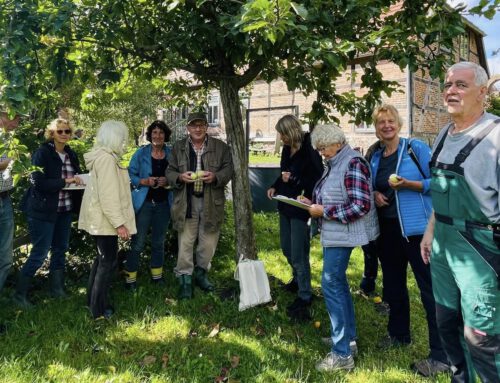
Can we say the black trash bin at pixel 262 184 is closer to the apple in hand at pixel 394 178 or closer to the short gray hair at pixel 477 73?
the apple in hand at pixel 394 178

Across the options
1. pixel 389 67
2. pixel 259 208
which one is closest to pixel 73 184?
pixel 259 208

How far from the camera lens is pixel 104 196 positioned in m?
3.42

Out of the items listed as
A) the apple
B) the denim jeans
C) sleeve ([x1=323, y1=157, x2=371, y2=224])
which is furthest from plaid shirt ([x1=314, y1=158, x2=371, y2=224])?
the denim jeans

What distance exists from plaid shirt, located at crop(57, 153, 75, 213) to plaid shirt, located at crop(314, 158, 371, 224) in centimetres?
263

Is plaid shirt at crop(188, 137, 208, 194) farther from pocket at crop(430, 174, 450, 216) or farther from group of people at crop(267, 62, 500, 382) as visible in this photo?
pocket at crop(430, 174, 450, 216)

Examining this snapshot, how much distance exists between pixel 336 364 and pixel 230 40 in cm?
266

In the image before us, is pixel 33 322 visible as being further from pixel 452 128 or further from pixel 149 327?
pixel 452 128

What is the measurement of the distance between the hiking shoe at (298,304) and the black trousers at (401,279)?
0.79m

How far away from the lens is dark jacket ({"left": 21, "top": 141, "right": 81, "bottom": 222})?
12.3ft

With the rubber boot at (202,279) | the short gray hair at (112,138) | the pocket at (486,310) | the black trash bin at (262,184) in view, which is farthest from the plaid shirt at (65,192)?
the black trash bin at (262,184)

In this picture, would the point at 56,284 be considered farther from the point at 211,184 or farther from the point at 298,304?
the point at 298,304

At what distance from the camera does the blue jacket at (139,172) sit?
419cm

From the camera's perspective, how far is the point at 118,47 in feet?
11.7

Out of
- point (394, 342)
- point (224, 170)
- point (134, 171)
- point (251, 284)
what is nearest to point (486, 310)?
point (394, 342)
